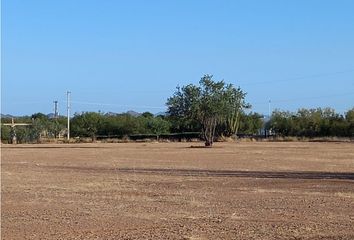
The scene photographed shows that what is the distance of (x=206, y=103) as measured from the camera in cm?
6956

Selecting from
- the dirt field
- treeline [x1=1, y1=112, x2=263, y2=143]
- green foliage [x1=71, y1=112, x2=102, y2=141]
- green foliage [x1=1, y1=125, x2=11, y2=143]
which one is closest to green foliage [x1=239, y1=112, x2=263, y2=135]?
treeline [x1=1, y1=112, x2=263, y2=143]

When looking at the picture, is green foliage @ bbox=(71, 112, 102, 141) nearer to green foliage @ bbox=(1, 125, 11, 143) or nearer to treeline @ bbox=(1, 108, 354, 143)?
treeline @ bbox=(1, 108, 354, 143)

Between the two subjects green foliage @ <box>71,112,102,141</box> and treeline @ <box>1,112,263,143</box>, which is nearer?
treeline @ <box>1,112,263,143</box>

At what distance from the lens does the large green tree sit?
6962 cm

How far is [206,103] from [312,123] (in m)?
48.6

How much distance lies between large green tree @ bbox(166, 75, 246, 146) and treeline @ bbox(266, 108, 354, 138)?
41.5 meters

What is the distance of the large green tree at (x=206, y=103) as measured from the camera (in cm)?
6962

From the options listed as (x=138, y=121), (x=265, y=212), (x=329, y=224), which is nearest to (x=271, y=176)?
(x=265, y=212)

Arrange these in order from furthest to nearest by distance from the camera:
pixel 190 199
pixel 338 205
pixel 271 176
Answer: pixel 271 176 < pixel 190 199 < pixel 338 205

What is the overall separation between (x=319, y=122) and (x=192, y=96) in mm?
49087

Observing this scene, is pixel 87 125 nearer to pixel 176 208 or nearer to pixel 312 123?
pixel 312 123

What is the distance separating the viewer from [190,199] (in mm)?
16578

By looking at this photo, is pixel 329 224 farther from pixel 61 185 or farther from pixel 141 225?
pixel 61 185

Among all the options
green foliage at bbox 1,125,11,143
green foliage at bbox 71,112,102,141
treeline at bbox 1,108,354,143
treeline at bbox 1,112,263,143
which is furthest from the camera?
green foliage at bbox 71,112,102,141
